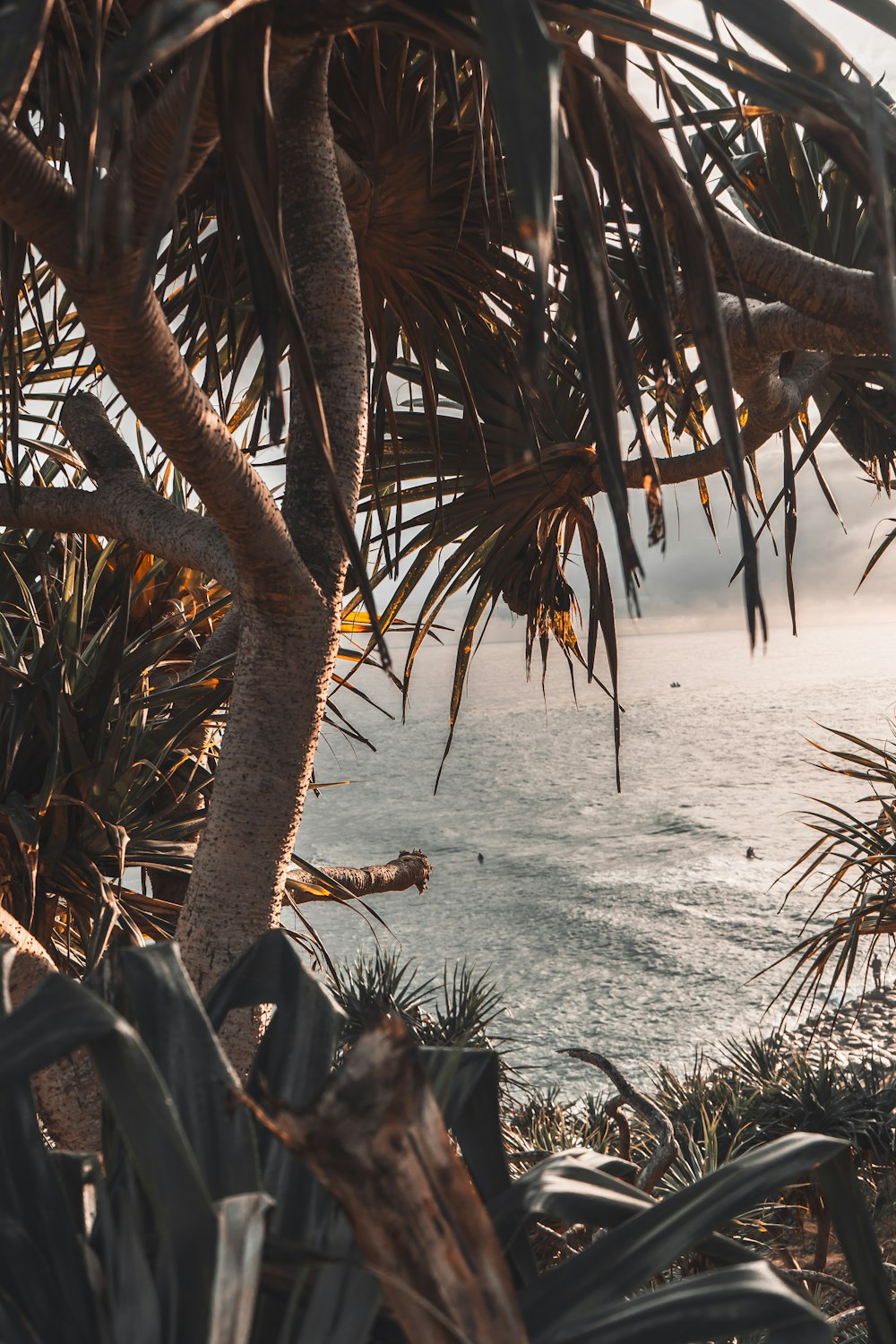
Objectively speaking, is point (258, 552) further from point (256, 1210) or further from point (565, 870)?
point (565, 870)

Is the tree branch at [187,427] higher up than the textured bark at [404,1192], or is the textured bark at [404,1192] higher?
the tree branch at [187,427]

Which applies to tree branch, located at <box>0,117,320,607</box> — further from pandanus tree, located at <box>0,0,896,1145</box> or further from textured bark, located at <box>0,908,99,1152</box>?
textured bark, located at <box>0,908,99,1152</box>

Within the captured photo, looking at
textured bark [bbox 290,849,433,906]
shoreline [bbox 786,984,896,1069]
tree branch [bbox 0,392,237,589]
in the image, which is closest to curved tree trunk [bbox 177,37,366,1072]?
tree branch [bbox 0,392,237,589]

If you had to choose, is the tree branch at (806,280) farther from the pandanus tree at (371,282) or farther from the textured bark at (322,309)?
the textured bark at (322,309)

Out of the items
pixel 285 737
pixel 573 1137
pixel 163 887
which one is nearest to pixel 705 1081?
pixel 573 1137

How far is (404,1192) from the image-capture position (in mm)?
370

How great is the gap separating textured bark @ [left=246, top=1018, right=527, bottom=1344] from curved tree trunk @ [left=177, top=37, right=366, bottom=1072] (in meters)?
0.65

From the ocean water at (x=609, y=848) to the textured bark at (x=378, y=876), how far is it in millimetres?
9874

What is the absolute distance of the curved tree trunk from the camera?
102 cm

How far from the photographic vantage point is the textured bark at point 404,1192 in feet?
1.20

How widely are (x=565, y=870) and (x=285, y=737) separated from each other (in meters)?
35.2

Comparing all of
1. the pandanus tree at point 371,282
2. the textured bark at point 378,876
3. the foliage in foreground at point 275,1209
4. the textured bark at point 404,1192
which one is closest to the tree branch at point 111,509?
the pandanus tree at point 371,282

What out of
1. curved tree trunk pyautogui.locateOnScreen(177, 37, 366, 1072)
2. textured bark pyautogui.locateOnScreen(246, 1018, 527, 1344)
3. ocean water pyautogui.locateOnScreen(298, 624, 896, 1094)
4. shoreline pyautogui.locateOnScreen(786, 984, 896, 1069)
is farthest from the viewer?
ocean water pyautogui.locateOnScreen(298, 624, 896, 1094)

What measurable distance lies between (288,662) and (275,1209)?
591 mm
